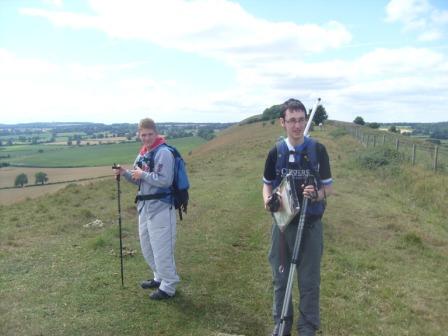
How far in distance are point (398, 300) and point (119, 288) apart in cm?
459

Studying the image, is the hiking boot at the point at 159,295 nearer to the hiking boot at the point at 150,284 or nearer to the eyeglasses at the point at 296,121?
the hiking boot at the point at 150,284

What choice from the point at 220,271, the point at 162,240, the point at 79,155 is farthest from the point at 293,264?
the point at 79,155

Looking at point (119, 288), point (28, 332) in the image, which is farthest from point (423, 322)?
point (28, 332)

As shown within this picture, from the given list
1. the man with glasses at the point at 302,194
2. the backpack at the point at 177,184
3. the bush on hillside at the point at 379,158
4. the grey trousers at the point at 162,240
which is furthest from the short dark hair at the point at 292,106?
the bush on hillside at the point at 379,158

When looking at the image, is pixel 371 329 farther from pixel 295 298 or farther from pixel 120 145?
pixel 120 145

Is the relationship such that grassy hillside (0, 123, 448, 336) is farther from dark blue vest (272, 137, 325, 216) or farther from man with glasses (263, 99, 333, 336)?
dark blue vest (272, 137, 325, 216)

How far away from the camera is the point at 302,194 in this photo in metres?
4.88

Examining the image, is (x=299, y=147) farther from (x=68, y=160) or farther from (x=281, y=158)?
(x=68, y=160)

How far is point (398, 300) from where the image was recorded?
7.21 m

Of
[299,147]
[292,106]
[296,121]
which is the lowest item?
[299,147]

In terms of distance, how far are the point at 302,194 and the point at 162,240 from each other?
8.65 ft

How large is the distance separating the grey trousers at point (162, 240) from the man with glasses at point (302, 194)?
Result: 83.9 inches

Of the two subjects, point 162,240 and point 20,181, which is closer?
point 162,240

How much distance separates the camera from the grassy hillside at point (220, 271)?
6238 millimetres
